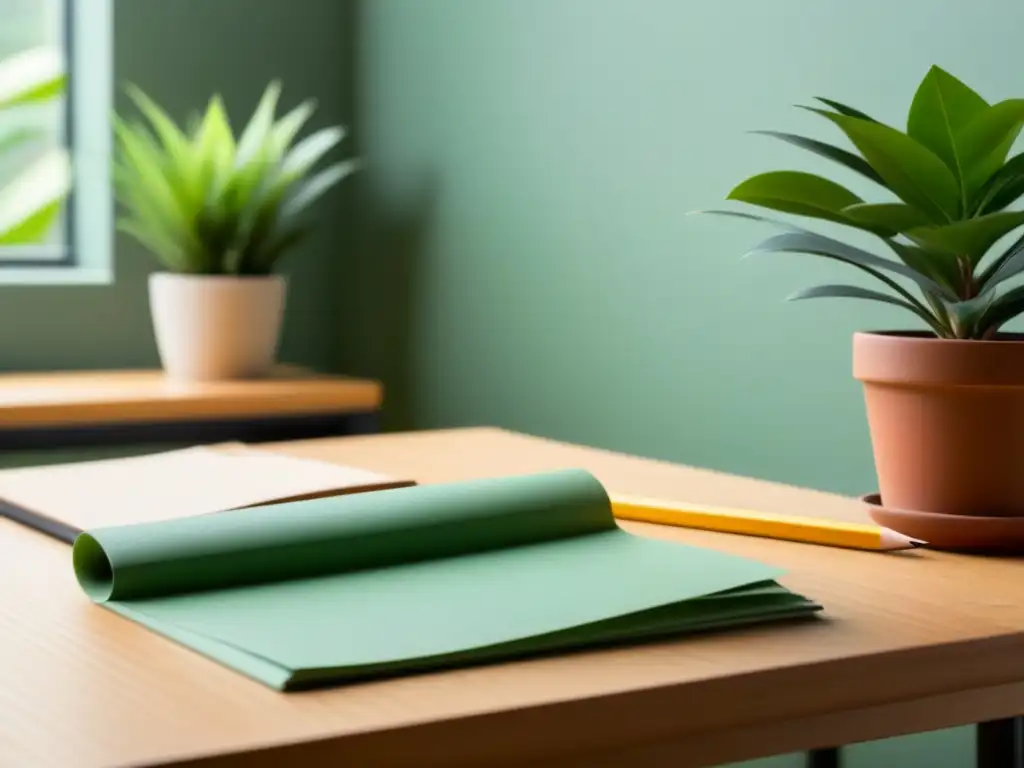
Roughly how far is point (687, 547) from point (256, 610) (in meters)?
0.32

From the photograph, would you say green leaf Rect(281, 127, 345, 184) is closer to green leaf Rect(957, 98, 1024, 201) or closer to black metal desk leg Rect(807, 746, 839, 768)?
black metal desk leg Rect(807, 746, 839, 768)

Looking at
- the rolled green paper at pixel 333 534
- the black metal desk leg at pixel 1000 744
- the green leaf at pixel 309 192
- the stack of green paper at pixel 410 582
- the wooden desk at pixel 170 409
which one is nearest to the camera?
the stack of green paper at pixel 410 582

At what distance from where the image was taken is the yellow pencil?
1.18 m

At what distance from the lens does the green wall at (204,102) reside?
2.71 metres

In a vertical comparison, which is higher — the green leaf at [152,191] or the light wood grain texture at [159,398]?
the green leaf at [152,191]

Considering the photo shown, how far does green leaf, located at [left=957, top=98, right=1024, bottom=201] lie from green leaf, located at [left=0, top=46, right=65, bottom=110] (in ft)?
6.40

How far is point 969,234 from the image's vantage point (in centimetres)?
114

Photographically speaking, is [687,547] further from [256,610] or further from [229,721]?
[229,721]

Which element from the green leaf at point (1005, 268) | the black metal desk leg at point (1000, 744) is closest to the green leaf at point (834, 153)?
the green leaf at point (1005, 268)

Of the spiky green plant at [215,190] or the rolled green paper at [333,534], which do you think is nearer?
the rolled green paper at [333,534]

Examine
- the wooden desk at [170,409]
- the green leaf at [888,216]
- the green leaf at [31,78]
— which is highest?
the green leaf at [31,78]

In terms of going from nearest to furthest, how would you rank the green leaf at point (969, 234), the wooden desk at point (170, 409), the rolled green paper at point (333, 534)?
the rolled green paper at point (333, 534) → the green leaf at point (969, 234) → the wooden desk at point (170, 409)

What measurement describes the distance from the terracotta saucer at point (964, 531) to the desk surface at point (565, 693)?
60 mm

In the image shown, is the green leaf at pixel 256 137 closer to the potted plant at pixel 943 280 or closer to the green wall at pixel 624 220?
the green wall at pixel 624 220
